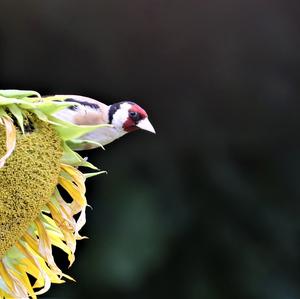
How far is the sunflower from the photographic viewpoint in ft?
1.80

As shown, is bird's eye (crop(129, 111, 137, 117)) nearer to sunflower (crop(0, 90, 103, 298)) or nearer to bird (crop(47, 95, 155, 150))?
bird (crop(47, 95, 155, 150))

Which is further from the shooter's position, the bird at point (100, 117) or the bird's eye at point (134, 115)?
the bird's eye at point (134, 115)

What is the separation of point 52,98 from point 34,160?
9cm

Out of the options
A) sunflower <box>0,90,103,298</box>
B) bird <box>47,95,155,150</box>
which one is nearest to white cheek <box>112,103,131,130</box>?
bird <box>47,95,155,150</box>

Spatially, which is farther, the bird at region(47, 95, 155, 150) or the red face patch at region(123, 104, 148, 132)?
the red face patch at region(123, 104, 148, 132)

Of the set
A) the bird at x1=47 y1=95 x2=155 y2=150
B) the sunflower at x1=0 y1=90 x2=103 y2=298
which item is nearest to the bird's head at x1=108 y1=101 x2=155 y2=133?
the bird at x1=47 y1=95 x2=155 y2=150

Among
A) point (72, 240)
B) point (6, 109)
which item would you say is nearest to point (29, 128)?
point (6, 109)

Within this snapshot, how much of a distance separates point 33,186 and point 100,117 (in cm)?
19

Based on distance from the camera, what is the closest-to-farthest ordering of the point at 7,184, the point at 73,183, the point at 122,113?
the point at 7,184, the point at 73,183, the point at 122,113

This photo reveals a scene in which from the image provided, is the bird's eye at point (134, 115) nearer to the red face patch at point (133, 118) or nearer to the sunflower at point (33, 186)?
the red face patch at point (133, 118)

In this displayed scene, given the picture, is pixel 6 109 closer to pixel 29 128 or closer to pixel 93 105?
pixel 29 128

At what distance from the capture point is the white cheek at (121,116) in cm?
72

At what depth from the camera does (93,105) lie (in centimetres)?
72

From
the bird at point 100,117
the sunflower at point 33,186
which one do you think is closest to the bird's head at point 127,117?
the bird at point 100,117
